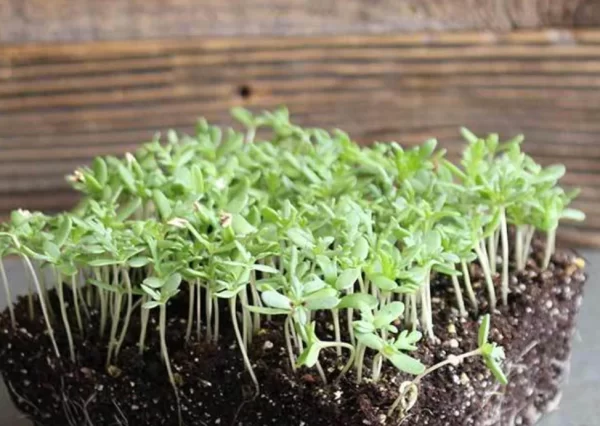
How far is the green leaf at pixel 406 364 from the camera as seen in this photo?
24.0 inches

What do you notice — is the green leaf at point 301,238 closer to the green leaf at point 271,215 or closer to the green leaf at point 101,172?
the green leaf at point 271,215

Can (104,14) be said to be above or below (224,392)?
above

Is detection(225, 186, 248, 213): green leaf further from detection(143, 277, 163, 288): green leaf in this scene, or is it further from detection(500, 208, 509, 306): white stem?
detection(500, 208, 509, 306): white stem

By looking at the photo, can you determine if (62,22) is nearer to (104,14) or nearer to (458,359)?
(104,14)

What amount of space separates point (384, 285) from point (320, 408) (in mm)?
96

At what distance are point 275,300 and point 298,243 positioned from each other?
0.07 m

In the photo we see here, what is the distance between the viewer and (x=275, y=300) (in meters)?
0.61

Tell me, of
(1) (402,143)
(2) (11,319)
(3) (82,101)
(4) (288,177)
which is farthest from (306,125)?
(2) (11,319)

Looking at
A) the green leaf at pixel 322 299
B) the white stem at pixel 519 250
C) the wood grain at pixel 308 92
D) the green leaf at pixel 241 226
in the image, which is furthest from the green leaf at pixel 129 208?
the wood grain at pixel 308 92

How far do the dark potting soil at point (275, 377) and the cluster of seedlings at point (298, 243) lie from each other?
0.03 feet

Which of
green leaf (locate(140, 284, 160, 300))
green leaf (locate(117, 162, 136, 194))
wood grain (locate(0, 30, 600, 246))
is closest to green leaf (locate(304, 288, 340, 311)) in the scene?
green leaf (locate(140, 284, 160, 300))

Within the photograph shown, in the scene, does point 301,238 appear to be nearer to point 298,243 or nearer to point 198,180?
point 298,243

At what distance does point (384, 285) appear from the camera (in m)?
0.64

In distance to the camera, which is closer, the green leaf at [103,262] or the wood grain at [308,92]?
Answer: the green leaf at [103,262]
